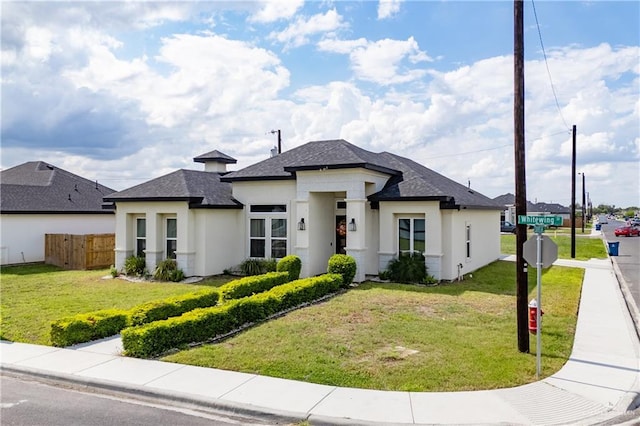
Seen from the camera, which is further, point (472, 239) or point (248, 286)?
point (472, 239)

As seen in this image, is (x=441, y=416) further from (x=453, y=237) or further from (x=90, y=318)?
(x=453, y=237)

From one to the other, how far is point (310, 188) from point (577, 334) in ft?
33.0

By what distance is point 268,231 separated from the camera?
19250 millimetres

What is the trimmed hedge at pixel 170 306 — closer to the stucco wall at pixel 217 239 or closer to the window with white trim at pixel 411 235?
the stucco wall at pixel 217 239

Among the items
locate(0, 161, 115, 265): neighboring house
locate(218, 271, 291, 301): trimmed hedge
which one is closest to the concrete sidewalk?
locate(218, 271, 291, 301): trimmed hedge

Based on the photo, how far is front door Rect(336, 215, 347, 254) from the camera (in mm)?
19688

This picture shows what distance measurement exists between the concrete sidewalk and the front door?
11131 millimetres

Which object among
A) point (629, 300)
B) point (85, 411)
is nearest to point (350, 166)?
point (629, 300)

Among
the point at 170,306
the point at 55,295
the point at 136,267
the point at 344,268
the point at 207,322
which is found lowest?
the point at 55,295

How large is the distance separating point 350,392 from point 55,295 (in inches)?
468

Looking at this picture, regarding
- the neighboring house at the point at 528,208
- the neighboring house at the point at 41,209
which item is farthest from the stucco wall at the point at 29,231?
the neighboring house at the point at 528,208

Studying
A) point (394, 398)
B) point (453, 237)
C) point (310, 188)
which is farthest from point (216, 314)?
point (453, 237)

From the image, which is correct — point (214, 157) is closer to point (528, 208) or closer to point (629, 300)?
point (629, 300)

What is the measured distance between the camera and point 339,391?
23.5 ft
